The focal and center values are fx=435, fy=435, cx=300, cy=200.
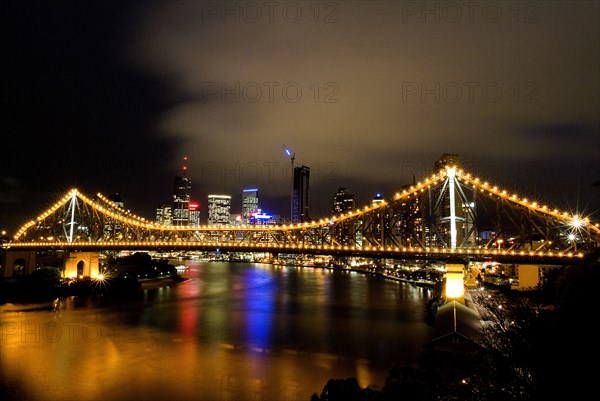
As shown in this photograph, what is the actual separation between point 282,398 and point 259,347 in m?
8.68

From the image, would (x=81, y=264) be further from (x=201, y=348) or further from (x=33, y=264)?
(x=201, y=348)

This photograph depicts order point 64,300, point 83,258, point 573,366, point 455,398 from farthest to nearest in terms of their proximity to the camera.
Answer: point 83,258 < point 64,300 < point 455,398 < point 573,366

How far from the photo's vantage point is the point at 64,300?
4559 cm

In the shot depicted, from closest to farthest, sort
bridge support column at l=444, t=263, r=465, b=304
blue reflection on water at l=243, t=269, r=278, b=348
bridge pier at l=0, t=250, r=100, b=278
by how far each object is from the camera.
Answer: blue reflection on water at l=243, t=269, r=278, b=348, bridge support column at l=444, t=263, r=465, b=304, bridge pier at l=0, t=250, r=100, b=278

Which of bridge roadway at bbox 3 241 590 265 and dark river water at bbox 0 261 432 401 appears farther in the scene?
bridge roadway at bbox 3 241 590 265

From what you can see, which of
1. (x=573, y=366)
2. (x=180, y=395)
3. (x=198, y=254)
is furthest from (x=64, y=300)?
(x=198, y=254)

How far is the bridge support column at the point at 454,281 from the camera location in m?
32.4

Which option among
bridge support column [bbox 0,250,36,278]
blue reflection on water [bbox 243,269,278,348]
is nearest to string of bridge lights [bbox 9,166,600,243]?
blue reflection on water [bbox 243,269,278,348]

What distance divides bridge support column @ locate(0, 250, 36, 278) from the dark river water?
17.4 m

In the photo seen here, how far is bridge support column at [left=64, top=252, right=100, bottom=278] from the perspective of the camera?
55.3 m

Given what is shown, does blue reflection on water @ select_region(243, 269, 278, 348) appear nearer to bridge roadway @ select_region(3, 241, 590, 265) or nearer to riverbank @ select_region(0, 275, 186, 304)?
bridge roadway @ select_region(3, 241, 590, 265)

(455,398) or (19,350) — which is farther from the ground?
(455,398)

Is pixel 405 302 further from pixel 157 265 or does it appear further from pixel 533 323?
pixel 157 265

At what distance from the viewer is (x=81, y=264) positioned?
191 feet
